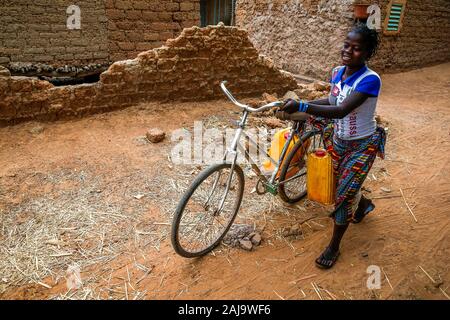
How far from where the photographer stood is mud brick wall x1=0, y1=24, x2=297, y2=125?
3.99 meters

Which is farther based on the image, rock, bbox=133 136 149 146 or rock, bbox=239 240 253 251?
rock, bbox=133 136 149 146

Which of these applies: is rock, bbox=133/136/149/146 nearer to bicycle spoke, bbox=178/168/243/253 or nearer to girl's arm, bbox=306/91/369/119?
bicycle spoke, bbox=178/168/243/253

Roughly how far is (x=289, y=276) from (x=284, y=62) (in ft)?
25.1

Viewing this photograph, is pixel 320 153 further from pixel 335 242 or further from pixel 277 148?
pixel 335 242

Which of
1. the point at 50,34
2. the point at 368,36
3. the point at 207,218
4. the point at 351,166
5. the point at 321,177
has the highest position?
the point at 368,36

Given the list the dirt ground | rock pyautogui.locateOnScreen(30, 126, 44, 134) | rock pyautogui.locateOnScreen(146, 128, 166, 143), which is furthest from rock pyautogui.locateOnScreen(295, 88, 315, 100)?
rock pyautogui.locateOnScreen(30, 126, 44, 134)

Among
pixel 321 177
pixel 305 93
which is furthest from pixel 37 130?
pixel 305 93

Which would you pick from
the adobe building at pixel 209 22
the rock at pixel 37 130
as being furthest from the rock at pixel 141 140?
the adobe building at pixel 209 22

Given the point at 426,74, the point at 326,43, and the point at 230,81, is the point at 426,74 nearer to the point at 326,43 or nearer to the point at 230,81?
the point at 326,43

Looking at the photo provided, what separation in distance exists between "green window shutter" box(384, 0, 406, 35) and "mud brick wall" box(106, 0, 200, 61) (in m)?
4.81

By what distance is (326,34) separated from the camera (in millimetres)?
7535

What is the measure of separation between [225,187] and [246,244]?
1.71 ft

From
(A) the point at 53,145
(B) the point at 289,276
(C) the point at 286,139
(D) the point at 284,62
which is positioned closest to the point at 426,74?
(D) the point at 284,62

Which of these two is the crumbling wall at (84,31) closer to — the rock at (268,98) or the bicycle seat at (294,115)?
the rock at (268,98)
